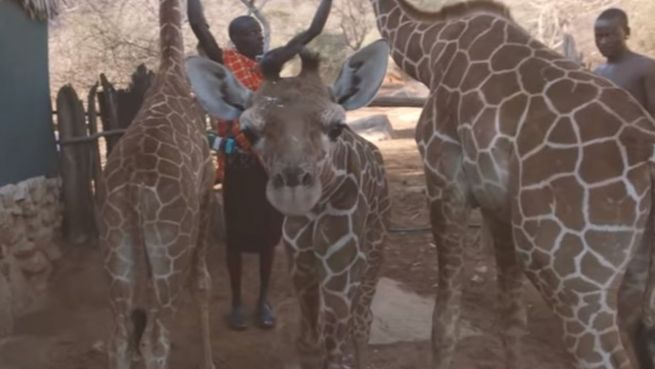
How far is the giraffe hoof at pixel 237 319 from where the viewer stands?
6.52m

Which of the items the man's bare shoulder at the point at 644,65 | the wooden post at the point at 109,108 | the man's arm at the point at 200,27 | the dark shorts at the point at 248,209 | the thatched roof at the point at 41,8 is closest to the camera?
the man's arm at the point at 200,27

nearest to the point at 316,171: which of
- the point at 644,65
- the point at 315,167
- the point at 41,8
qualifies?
the point at 315,167

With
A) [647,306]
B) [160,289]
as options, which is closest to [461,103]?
[647,306]

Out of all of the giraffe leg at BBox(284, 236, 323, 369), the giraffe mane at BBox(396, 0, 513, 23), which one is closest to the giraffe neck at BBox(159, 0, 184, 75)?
the giraffe mane at BBox(396, 0, 513, 23)

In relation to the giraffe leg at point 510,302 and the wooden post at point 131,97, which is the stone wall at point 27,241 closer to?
the wooden post at point 131,97

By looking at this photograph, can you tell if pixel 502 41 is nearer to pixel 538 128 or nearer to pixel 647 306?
pixel 538 128

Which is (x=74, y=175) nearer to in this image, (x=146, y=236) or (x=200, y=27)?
(x=146, y=236)

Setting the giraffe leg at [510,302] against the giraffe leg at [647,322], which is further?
the giraffe leg at [510,302]

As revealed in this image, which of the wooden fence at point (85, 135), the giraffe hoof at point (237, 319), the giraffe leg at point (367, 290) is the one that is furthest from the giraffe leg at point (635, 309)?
the wooden fence at point (85, 135)

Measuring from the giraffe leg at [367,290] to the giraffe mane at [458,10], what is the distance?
1249mm

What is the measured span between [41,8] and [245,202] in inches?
93.9

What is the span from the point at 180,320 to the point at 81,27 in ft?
32.3

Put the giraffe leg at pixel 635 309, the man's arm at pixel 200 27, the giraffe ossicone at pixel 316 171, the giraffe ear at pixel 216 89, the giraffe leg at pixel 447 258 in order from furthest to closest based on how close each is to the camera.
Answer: the man's arm at pixel 200 27 → the giraffe leg at pixel 447 258 → the giraffe ear at pixel 216 89 → the giraffe leg at pixel 635 309 → the giraffe ossicone at pixel 316 171

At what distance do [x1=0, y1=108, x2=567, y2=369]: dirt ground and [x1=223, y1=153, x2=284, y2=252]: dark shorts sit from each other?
0.70 metres
